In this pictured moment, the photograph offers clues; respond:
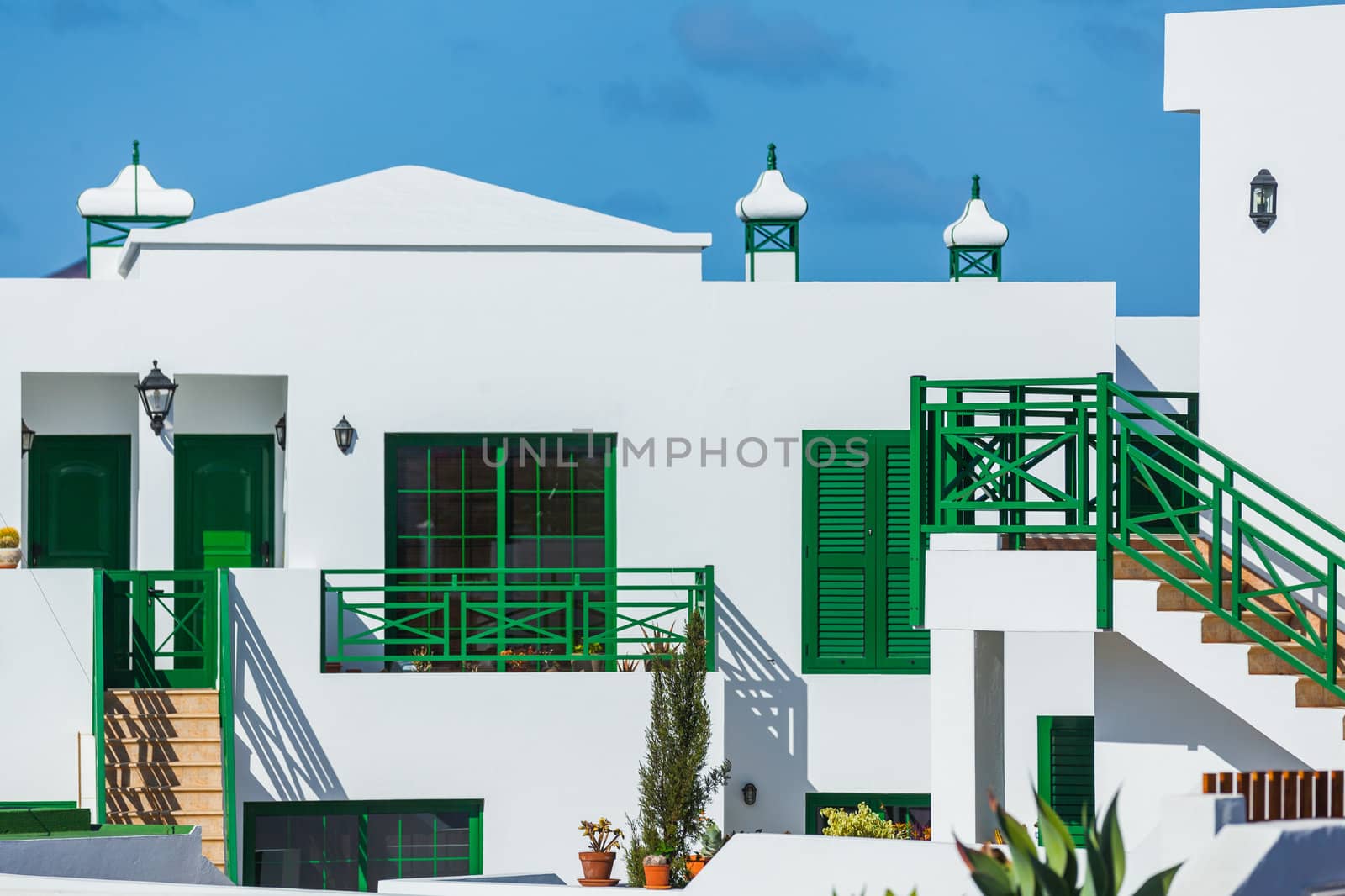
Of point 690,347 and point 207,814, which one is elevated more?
point 690,347

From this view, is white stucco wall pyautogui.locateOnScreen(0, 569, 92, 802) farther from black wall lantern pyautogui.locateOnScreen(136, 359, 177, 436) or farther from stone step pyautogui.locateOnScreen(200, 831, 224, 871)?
black wall lantern pyautogui.locateOnScreen(136, 359, 177, 436)

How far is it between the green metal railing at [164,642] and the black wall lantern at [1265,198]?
7.87 metres

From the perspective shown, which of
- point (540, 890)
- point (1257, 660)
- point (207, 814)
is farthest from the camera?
point (207, 814)

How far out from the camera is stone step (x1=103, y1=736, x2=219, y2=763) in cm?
1388

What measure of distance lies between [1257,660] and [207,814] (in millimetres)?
7783

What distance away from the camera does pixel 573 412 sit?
1554 cm

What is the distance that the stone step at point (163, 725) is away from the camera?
552 inches

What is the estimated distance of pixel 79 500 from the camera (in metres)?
16.3

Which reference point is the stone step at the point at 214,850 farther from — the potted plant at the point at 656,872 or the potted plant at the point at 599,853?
the potted plant at the point at 656,872

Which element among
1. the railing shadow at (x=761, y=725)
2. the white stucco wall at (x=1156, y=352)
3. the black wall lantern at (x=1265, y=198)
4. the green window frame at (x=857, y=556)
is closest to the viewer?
the black wall lantern at (x=1265, y=198)

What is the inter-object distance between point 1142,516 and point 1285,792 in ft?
8.55

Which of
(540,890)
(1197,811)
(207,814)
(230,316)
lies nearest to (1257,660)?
(1197,811)

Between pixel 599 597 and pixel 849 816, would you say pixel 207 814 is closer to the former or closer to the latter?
pixel 599 597

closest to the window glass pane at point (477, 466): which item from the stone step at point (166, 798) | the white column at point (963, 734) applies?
the stone step at point (166, 798)
